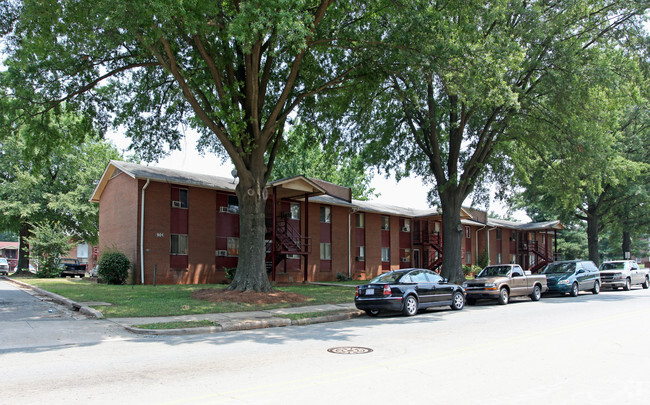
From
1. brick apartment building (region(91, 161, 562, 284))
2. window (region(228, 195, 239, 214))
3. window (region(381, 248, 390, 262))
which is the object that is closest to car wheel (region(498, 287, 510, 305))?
A: brick apartment building (region(91, 161, 562, 284))

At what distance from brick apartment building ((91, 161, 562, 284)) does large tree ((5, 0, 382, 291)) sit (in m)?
4.84

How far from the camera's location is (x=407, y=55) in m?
15.7

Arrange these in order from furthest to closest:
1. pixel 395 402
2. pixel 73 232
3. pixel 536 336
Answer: pixel 73 232
pixel 536 336
pixel 395 402

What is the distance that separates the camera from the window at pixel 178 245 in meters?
27.0

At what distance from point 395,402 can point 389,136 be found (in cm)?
2156

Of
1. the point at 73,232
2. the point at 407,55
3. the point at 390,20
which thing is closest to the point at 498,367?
the point at 407,55

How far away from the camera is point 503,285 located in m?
18.5

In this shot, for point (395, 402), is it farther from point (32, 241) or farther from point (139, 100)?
point (32, 241)

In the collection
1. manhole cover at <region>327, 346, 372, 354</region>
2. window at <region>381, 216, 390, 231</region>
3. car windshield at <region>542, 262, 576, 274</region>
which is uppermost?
window at <region>381, 216, 390, 231</region>

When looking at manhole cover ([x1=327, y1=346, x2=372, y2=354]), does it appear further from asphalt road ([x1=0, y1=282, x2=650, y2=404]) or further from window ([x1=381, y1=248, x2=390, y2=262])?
window ([x1=381, y1=248, x2=390, y2=262])

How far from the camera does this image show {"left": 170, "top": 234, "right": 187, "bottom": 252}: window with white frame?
88.5ft

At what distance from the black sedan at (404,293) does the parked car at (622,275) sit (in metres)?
15.8

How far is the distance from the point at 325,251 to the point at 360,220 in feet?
15.4

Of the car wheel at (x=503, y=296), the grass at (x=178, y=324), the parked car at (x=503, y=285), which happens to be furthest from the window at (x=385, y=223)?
the grass at (x=178, y=324)
